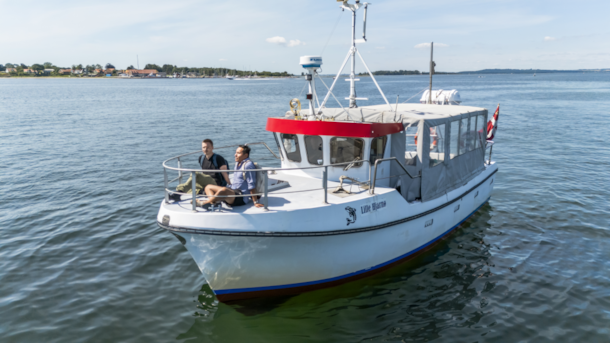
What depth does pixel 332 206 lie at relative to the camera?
22.4 feet

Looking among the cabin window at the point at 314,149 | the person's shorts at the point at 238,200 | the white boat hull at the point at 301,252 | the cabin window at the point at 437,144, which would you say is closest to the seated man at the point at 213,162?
the person's shorts at the point at 238,200

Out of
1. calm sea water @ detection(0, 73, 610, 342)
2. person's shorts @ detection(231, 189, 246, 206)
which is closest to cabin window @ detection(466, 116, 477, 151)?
calm sea water @ detection(0, 73, 610, 342)

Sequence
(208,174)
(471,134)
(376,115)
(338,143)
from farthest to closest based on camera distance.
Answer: (471,134) → (376,115) → (338,143) → (208,174)

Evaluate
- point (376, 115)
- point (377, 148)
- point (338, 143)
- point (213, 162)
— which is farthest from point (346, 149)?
point (213, 162)

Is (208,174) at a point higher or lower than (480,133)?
lower

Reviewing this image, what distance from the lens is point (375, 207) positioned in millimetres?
7414

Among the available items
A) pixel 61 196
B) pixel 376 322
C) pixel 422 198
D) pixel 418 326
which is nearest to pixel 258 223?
pixel 376 322

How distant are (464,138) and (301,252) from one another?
19.3 ft

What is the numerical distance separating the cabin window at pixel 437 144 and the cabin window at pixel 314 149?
2.62 metres

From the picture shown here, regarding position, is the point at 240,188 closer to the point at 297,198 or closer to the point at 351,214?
the point at 297,198

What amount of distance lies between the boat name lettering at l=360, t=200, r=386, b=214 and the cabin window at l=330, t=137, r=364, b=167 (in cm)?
104

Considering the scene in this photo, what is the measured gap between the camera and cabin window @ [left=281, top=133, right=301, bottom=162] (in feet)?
27.5

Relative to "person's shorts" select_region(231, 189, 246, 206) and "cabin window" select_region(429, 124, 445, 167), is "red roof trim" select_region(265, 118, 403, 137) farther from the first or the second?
"person's shorts" select_region(231, 189, 246, 206)

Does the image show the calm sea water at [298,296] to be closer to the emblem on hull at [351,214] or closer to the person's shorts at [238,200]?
the emblem on hull at [351,214]
